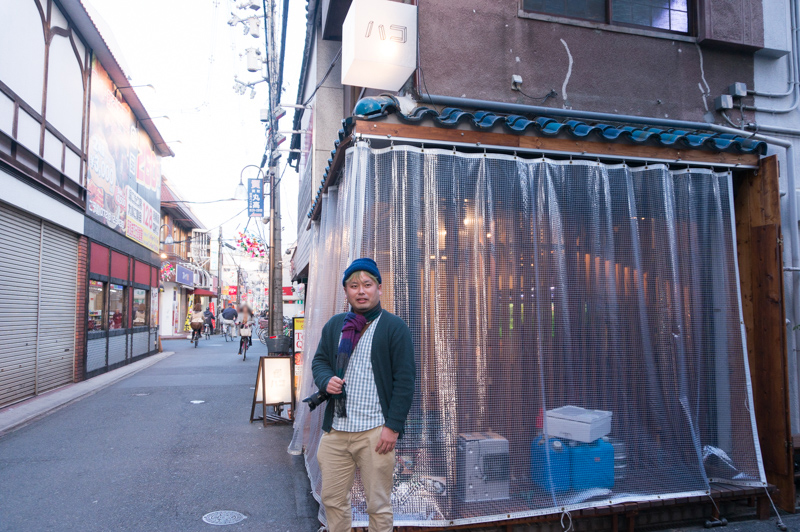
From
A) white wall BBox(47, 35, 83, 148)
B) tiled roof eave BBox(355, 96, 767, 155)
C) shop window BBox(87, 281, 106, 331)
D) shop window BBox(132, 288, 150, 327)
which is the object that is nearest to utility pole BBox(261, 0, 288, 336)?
white wall BBox(47, 35, 83, 148)

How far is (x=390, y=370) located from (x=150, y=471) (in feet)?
13.5

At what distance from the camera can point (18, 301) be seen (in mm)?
9797

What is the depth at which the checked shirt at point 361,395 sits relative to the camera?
10.6 ft

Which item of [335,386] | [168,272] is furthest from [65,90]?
[168,272]

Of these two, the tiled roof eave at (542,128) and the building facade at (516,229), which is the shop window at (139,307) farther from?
the tiled roof eave at (542,128)

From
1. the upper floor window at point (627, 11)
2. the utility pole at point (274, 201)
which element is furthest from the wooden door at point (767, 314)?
the utility pole at point (274, 201)

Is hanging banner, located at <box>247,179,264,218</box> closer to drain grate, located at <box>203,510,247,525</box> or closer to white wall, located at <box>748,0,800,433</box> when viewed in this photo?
drain grate, located at <box>203,510,247,525</box>

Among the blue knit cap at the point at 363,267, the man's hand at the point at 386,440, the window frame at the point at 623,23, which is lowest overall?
the man's hand at the point at 386,440

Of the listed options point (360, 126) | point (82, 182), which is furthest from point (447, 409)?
point (82, 182)

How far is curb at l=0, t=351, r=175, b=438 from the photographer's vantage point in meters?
8.20

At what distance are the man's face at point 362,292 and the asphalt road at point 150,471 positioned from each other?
2287 mm

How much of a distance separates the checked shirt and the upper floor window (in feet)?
16.3

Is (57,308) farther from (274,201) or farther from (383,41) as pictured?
(383,41)

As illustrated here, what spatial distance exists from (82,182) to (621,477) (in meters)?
13.6
